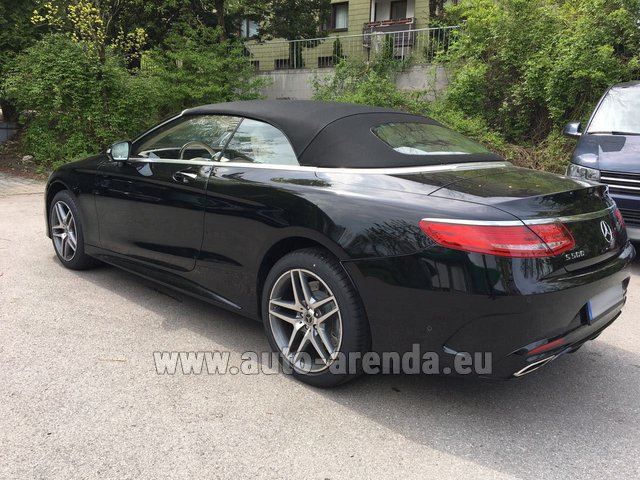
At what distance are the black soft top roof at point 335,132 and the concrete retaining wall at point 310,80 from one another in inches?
387

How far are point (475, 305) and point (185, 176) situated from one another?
2.09m

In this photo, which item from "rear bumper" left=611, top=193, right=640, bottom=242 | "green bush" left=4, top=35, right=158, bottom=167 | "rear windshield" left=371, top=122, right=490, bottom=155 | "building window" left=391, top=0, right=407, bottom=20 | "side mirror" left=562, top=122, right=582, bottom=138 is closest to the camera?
"rear windshield" left=371, top=122, right=490, bottom=155

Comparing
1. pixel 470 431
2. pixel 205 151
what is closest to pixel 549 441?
pixel 470 431

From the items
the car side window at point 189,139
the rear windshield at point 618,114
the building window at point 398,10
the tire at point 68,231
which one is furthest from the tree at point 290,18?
the car side window at point 189,139

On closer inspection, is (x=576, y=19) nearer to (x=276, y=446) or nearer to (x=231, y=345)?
(x=231, y=345)

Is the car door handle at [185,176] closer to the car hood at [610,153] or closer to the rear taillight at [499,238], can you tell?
the rear taillight at [499,238]

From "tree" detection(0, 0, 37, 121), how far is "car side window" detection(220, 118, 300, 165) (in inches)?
402

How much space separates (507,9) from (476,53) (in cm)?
101

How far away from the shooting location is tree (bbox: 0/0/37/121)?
448 inches

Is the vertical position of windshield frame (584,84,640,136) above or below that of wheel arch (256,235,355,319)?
above

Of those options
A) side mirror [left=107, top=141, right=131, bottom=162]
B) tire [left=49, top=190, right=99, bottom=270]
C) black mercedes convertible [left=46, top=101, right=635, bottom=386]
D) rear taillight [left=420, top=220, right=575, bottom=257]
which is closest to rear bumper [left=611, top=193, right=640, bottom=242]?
black mercedes convertible [left=46, top=101, right=635, bottom=386]

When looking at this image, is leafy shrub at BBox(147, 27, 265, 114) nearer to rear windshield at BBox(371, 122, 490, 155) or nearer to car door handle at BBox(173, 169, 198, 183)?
car door handle at BBox(173, 169, 198, 183)

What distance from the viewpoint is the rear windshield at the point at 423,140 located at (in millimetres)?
3178

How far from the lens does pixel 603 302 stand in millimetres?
2686
